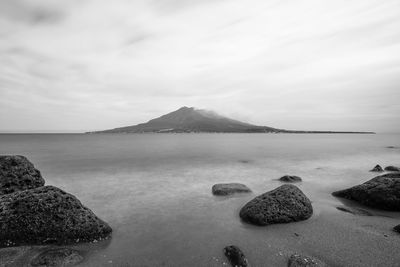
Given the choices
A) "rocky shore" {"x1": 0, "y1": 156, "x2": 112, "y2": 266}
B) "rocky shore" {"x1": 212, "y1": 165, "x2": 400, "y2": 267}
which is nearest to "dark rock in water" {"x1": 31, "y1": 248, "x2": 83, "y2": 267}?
"rocky shore" {"x1": 0, "y1": 156, "x2": 112, "y2": 266}

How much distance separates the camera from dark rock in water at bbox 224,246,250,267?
27.7 feet

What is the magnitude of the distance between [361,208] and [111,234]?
44.9ft

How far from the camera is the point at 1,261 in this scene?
8.38 metres

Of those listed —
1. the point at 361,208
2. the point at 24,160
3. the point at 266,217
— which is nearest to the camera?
the point at 266,217

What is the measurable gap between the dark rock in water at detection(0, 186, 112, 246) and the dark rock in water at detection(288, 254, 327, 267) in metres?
7.48

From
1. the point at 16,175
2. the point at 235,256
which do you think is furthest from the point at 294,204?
the point at 16,175

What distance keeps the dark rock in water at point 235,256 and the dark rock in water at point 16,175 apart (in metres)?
13.1

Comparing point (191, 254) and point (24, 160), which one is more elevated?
point (24, 160)

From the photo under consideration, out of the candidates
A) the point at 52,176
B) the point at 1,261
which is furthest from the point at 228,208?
the point at 52,176

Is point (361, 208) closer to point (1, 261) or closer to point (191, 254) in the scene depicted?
point (191, 254)

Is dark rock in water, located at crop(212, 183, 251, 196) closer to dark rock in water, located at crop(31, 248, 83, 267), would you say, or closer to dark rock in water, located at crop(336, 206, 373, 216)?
dark rock in water, located at crop(336, 206, 373, 216)

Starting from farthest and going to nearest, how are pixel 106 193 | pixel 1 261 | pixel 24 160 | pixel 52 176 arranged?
pixel 52 176 < pixel 106 193 < pixel 24 160 < pixel 1 261

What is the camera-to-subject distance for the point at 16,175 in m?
14.9

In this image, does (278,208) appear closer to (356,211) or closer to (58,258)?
(356,211)
